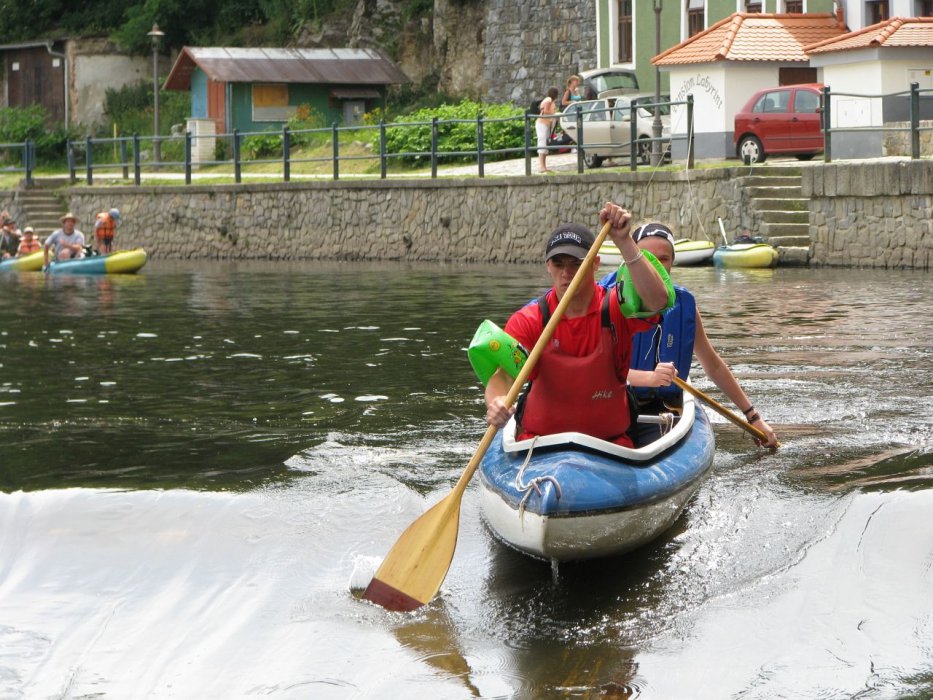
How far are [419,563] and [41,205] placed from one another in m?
31.2

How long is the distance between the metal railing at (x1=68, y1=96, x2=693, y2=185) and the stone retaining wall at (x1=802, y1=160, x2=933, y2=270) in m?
2.79

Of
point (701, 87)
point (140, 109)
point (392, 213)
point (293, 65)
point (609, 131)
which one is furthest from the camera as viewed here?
point (140, 109)

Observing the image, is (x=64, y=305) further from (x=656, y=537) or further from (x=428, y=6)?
(x=428, y=6)

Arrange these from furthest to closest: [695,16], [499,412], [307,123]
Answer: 1. [307,123]
2. [695,16]
3. [499,412]

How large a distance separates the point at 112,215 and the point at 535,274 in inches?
339

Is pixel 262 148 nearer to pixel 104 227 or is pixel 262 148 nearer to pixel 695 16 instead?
pixel 695 16

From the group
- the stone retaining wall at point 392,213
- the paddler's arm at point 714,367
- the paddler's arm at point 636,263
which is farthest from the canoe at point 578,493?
the stone retaining wall at point 392,213

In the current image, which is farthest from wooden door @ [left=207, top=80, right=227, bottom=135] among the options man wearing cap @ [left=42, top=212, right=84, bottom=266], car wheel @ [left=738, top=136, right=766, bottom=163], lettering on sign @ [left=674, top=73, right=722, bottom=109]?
car wheel @ [left=738, top=136, right=766, bottom=163]

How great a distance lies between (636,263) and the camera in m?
6.32

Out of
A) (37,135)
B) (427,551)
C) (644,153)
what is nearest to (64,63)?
(37,135)

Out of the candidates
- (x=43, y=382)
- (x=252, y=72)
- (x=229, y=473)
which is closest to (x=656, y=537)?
(x=229, y=473)

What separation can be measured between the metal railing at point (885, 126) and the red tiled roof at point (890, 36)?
1379 mm

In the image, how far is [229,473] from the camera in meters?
9.03

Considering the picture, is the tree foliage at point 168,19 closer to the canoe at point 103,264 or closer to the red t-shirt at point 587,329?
the canoe at point 103,264
